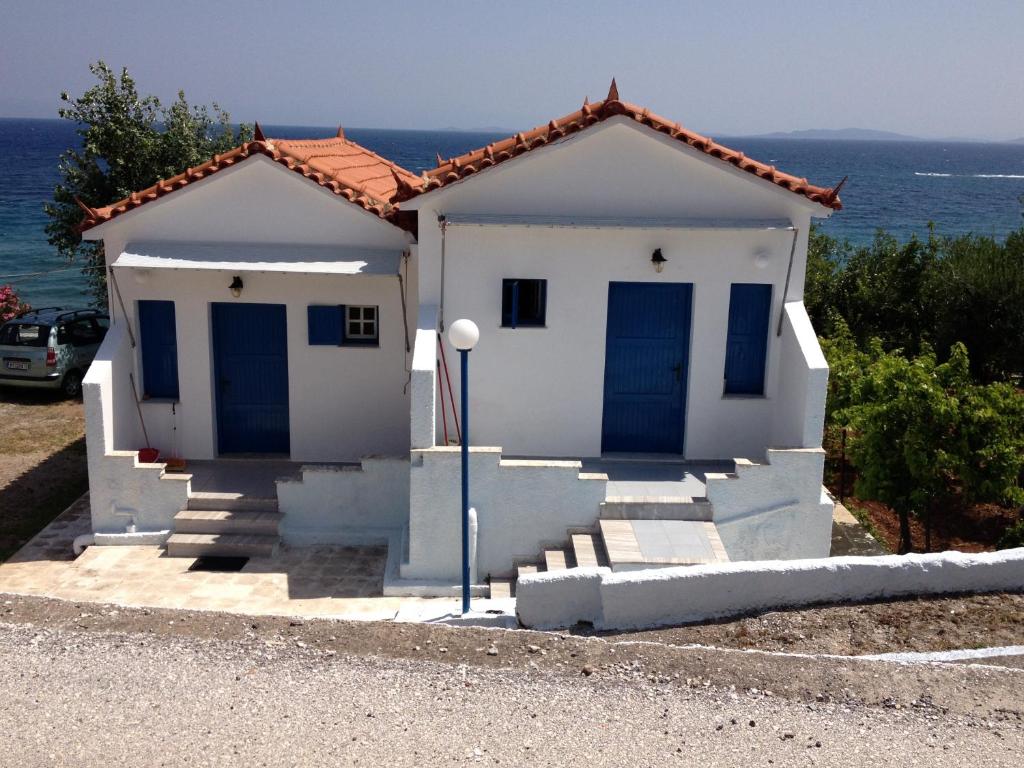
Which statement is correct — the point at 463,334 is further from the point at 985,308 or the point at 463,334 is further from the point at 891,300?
the point at 891,300

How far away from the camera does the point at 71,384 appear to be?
19562 mm

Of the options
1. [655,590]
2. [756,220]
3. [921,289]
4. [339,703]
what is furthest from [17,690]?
[921,289]

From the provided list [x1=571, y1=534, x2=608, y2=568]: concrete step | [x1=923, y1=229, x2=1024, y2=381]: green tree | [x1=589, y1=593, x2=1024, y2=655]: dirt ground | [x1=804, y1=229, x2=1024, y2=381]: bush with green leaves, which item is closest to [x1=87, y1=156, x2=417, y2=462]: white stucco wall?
[x1=571, y1=534, x2=608, y2=568]: concrete step

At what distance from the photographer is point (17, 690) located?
754cm

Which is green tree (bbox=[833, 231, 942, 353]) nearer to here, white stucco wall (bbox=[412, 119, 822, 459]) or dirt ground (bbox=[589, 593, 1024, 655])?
white stucco wall (bbox=[412, 119, 822, 459])

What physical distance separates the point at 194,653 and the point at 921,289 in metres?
18.4

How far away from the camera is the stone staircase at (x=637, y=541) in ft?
33.7

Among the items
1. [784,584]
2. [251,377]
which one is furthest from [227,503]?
[784,584]

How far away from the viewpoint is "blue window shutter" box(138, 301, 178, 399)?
514 inches

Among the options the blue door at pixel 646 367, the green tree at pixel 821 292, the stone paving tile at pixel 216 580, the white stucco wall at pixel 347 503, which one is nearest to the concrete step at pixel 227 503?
the white stucco wall at pixel 347 503

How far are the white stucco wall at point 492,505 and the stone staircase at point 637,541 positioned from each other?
6.2 inches

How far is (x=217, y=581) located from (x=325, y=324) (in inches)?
142

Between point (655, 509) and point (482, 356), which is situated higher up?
point (482, 356)

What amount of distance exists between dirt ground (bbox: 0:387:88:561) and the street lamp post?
242 inches
